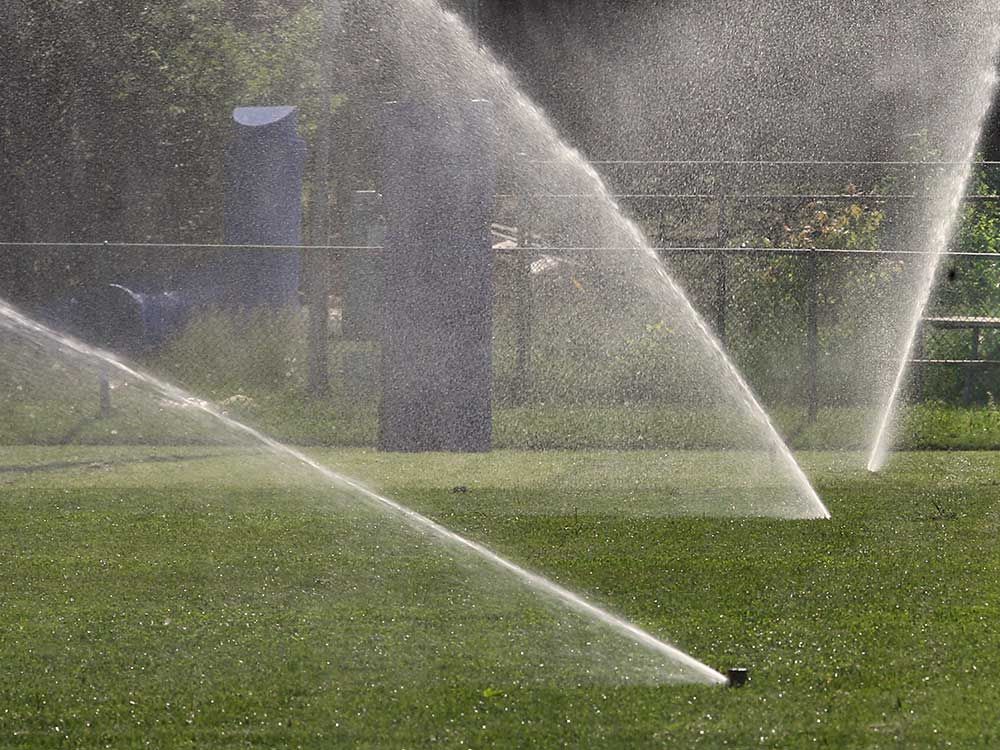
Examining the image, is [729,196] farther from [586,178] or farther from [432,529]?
[432,529]

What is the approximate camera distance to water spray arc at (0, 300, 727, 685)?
4.78 m

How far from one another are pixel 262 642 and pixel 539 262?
7797 millimetres

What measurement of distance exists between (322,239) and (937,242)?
5.11m

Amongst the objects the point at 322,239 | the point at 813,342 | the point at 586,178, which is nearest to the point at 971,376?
the point at 813,342

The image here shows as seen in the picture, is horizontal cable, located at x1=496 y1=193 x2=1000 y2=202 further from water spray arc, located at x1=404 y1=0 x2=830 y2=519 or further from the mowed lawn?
the mowed lawn

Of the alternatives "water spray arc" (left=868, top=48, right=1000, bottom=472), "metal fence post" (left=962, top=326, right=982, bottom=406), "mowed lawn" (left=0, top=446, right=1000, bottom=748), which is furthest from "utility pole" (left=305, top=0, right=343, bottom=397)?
"metal fence post" (left=962, top=326, right=982, bottom=406)

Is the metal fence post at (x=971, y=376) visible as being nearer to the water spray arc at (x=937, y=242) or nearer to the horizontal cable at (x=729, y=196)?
the water spray arc at (x=937, y=242)

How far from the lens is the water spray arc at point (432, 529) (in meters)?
4.78

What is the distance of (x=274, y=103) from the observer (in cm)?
1545

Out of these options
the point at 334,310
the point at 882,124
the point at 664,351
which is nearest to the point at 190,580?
the point at 664,351

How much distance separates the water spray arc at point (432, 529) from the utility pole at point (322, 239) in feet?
2.74

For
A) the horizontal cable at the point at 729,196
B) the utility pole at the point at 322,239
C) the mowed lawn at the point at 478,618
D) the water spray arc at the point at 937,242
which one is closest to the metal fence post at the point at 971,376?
the water spray arc at the point at 937,242

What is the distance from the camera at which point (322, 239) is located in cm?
1330

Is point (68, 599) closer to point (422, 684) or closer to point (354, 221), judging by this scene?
point (422, 684)
